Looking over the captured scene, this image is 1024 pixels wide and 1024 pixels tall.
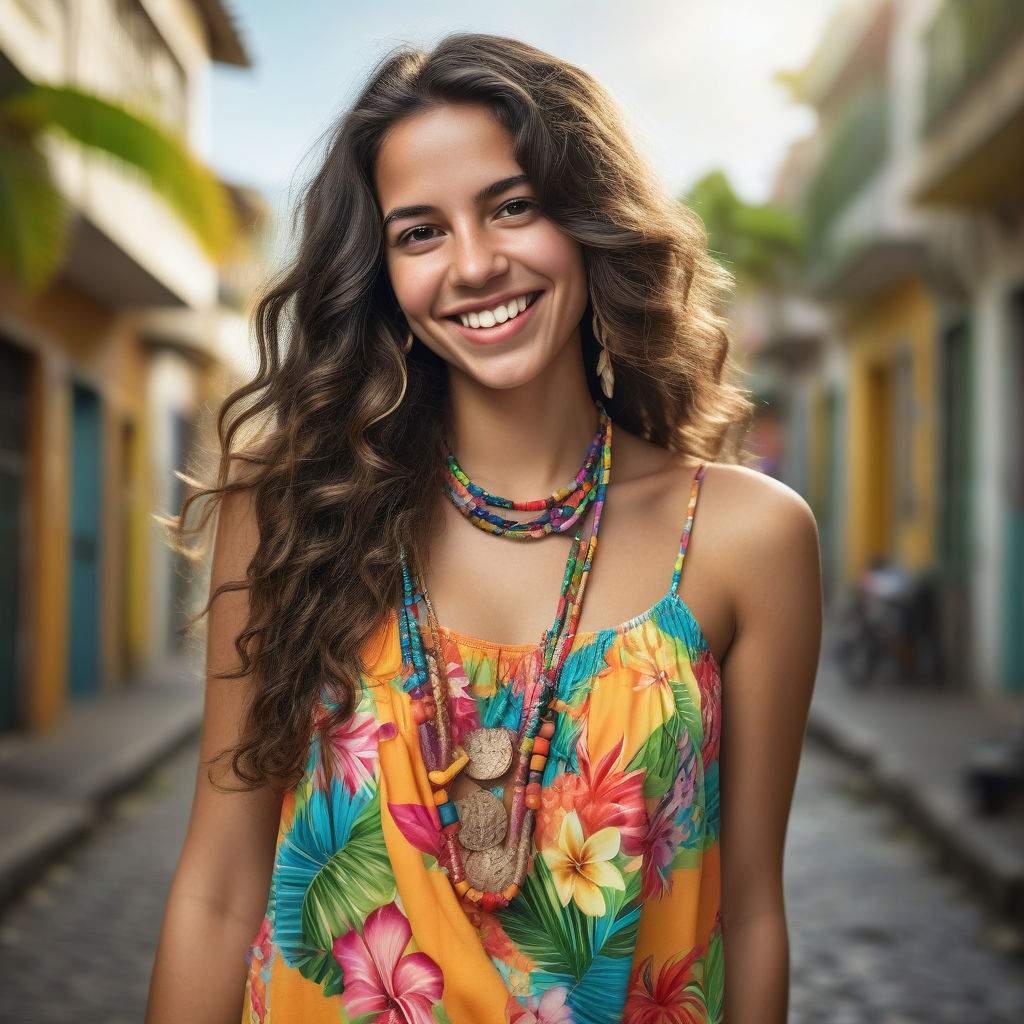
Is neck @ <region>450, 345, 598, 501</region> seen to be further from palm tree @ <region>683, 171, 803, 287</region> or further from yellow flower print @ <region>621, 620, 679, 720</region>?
palm tree @ <region>683, 171, 803, 287</region>

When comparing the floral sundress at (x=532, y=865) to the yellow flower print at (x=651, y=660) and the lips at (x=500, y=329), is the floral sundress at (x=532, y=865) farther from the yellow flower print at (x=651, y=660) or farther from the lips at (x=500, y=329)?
the lips at (x=500, y=329)

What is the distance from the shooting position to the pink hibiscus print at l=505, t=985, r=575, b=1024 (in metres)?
1.63

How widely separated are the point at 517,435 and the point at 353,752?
515 millimetres

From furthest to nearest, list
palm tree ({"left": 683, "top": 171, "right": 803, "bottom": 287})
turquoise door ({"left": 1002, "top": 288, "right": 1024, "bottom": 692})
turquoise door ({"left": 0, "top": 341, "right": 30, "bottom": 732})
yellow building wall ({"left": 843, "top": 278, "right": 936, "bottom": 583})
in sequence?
palm tree ({"left": 683, "top": 171, "right": 803, "bottom": 287}) < yellow building wall ({"left": 843, "top": 278, "right": 936, "bottom": 583}) < turquoise door ({"left": 1002, "top": 288, "right": 1024, "bottom": 692}) < turquoise door ({"left": 0, "top": 341, "right": 30, "bottom": 732})

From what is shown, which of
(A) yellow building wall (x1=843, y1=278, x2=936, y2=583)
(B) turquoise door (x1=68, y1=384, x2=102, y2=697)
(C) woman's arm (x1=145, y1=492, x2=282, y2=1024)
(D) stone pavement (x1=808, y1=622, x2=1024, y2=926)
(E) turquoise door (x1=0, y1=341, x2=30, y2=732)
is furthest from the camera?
(A) yellow building wall (x1=843, y1=278, x2=936, y2=583)

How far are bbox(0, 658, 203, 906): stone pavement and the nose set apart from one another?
9.40 feet

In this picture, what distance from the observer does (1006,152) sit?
9.91 meters

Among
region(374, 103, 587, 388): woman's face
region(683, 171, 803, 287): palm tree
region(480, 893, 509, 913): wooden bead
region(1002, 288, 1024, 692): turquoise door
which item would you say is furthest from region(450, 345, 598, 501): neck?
region(683, 171, 803, 287): palm tree

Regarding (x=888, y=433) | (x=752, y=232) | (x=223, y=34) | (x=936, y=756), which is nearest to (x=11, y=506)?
(x=936, y=756)

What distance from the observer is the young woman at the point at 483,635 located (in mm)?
1681

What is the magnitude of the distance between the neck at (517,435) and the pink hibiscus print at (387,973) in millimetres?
609

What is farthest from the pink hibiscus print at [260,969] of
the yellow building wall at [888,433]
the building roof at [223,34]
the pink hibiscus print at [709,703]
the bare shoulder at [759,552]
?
the building roof at [223,34]

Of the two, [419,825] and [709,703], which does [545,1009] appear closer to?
[419,825]

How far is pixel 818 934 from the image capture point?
5266mm
